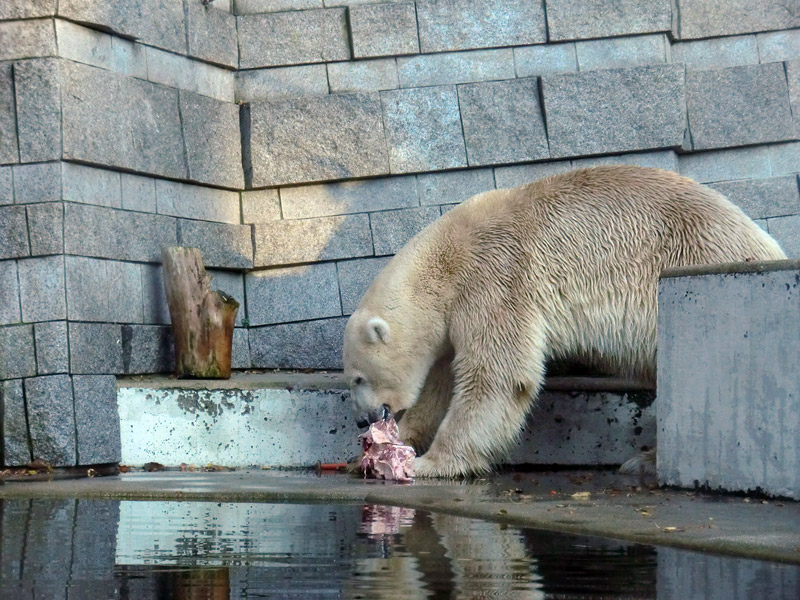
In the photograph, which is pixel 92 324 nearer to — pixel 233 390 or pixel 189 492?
pixel 233 390

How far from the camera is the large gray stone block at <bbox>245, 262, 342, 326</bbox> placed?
834 centimetres

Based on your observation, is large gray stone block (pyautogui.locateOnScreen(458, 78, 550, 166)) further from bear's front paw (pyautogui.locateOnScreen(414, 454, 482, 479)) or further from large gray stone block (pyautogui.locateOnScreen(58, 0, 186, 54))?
bear's front paw (pyautogui.locateOnScreen(414, 454, 482, 479))

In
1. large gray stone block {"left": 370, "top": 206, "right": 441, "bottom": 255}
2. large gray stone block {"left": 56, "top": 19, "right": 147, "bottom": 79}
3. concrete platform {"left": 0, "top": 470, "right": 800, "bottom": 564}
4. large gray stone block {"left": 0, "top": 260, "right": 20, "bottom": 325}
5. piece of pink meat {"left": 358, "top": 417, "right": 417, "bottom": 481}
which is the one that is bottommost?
concrete platform {"left": 0, "top": 470, "right": 800, "bottom": 564}

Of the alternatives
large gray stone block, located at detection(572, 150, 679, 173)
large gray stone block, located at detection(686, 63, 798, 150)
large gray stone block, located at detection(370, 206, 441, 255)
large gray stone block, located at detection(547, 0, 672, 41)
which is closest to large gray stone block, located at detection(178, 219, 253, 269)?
large gray stone block, located at detection(370, 206, 441, 255)

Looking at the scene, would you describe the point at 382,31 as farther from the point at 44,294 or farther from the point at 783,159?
the point at 44,294

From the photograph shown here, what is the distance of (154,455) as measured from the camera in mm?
7129

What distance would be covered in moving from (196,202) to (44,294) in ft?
5.21

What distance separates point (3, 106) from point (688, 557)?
16.1ft

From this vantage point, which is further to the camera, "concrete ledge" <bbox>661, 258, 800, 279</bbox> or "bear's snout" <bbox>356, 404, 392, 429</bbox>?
"bear's snout" <bbox>356, 404, 392, 429</bbox>

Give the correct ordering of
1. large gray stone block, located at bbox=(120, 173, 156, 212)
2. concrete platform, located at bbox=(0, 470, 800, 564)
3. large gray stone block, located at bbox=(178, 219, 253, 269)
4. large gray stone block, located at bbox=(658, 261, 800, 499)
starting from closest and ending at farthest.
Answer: concrete platform, located at bbox=(0, 470, 800, 564)
large gray stone block, located at bbox=(658, 261, 800, 499)
large gray stone block, located at bbox=(120, 173, 156, 212)
large gray stone block, located at bbox=(178, 219, 253, 269)

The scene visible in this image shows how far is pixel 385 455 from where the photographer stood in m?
6.36

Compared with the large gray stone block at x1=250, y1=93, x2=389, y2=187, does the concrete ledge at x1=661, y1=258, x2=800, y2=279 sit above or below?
below

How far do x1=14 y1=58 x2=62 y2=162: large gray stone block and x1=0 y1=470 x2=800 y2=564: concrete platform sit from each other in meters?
1.91

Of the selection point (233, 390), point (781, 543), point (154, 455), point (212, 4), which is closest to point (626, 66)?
point (212, 4)
